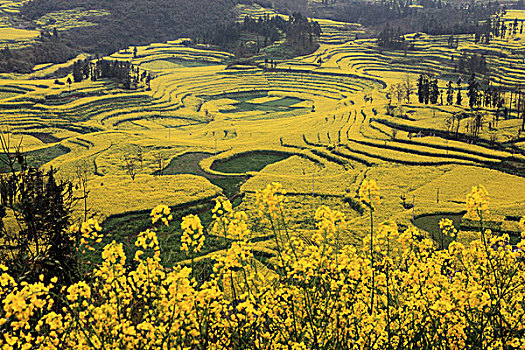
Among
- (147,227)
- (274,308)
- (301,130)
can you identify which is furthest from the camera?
(301,130)

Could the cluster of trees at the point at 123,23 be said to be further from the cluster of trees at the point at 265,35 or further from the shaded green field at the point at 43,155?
the shaded green field at the point at 43,155

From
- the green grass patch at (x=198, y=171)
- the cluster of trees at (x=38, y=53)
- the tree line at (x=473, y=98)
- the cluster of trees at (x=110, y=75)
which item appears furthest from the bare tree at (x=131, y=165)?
the cluster of trees at (x=38, y=53)

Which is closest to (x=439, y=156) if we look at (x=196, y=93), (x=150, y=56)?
(x=196, y=93)

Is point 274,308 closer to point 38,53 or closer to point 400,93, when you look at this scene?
point 400,93

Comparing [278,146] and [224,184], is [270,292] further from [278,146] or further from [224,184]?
[278,146]

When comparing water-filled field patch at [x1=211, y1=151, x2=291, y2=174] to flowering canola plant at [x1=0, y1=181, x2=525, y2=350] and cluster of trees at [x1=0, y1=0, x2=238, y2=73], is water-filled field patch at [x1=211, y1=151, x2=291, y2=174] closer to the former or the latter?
flowering canola plant at [x1=0, y1=181, x2=525, y2=350]

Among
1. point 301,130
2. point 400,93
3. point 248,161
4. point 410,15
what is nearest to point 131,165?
point 248,161

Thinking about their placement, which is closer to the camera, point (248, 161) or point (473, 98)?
point (248, 161)

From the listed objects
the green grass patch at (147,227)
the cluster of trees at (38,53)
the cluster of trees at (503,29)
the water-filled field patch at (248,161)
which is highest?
the cluster of trees at (503,29)
